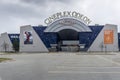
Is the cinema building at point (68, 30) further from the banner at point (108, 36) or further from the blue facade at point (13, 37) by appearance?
the blue facade at point (13, 37)

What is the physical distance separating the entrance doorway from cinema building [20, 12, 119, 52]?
19.3ft

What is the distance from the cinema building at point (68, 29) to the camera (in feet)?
460

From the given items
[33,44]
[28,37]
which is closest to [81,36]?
[33,44]

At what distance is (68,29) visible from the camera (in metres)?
144

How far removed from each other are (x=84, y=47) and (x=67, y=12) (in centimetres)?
1791

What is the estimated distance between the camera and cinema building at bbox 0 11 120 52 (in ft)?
460

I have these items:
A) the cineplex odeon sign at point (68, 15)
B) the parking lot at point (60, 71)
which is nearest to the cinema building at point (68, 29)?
the cineplex odeon sign at point (68, 15)

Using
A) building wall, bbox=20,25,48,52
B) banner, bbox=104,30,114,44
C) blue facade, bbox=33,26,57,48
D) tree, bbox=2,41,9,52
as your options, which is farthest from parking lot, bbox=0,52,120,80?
tree, bbox=2,41,9,52

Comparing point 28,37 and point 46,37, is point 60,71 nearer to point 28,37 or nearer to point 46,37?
point 46,37

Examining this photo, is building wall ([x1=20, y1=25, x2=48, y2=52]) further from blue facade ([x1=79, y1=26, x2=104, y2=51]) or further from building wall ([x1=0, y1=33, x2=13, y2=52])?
blue facade ([x1=79, y1=26, x2=104, y2=51])

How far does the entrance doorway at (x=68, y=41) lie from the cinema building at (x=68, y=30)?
209 inches

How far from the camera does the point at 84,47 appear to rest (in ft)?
467

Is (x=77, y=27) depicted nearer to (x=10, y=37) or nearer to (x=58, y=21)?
(x=58, y=21)

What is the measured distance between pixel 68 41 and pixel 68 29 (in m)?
19.2
